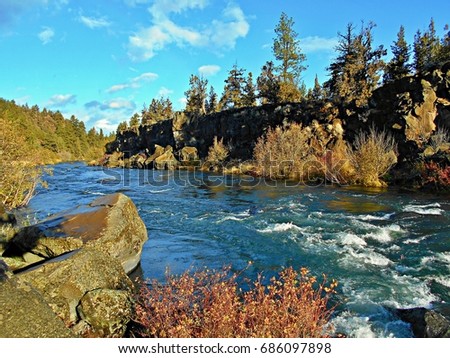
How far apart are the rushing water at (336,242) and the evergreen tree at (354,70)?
24240 millimetres

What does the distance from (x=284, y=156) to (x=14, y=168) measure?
25114 millimetres

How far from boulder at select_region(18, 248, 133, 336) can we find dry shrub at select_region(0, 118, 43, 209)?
42.7 ft

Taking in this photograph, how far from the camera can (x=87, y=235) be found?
360 inches

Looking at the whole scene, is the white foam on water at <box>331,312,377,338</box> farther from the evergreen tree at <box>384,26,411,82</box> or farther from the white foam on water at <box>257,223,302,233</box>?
the evergreen tree at <box>384,26,411,82</box>

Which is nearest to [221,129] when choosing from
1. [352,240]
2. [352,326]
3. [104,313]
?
[352,240]

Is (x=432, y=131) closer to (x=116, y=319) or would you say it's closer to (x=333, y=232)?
(x=333, y=232)

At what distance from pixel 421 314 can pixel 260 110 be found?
164 ft

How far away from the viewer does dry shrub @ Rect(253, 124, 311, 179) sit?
34350 millimetres

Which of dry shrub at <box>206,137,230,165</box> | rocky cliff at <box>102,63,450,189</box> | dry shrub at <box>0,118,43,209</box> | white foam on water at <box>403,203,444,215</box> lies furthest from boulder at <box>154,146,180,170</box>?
white foam on water at <box>403,203,444,215</box>

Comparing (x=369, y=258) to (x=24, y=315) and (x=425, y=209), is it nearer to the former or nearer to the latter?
(x=425, y=209)

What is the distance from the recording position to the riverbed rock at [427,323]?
5618mm

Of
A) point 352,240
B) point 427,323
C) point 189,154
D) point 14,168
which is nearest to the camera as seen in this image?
point 427,323

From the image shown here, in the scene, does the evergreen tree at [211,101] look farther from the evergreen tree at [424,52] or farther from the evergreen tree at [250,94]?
the evergreen tree at [424,52]

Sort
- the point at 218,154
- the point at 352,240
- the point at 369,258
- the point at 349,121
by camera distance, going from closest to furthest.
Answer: the point at 369,258
the point at 352,240
the point at 349,121
the point at 218,154
